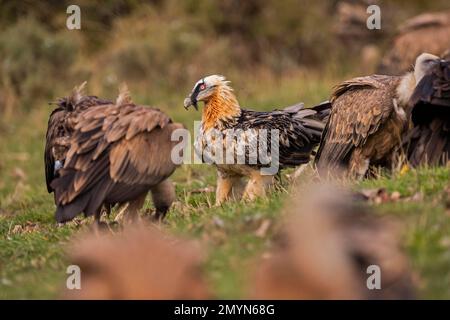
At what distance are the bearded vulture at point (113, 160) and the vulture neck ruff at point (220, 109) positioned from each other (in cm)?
136

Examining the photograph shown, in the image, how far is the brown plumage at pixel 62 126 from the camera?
8922 mm

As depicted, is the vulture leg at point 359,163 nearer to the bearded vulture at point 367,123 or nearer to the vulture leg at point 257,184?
the bearded vulture at point 367,123

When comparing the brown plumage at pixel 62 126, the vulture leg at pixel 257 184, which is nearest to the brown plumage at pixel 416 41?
the vulture leg at pixel 257 184

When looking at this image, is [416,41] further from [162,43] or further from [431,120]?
[431,120]

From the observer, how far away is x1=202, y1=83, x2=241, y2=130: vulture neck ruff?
970 cm

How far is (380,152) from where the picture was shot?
9602 millimetres

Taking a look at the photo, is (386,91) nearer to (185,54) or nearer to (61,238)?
(61,238)

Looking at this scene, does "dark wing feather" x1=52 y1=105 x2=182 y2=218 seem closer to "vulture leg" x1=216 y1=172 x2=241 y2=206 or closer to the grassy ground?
the grassy ground

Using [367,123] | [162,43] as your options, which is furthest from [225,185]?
[162,43]

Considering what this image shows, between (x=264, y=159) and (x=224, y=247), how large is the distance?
8.90 ft

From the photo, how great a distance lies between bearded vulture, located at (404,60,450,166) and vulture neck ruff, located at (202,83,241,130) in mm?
1879

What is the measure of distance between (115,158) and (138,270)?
2921mm
